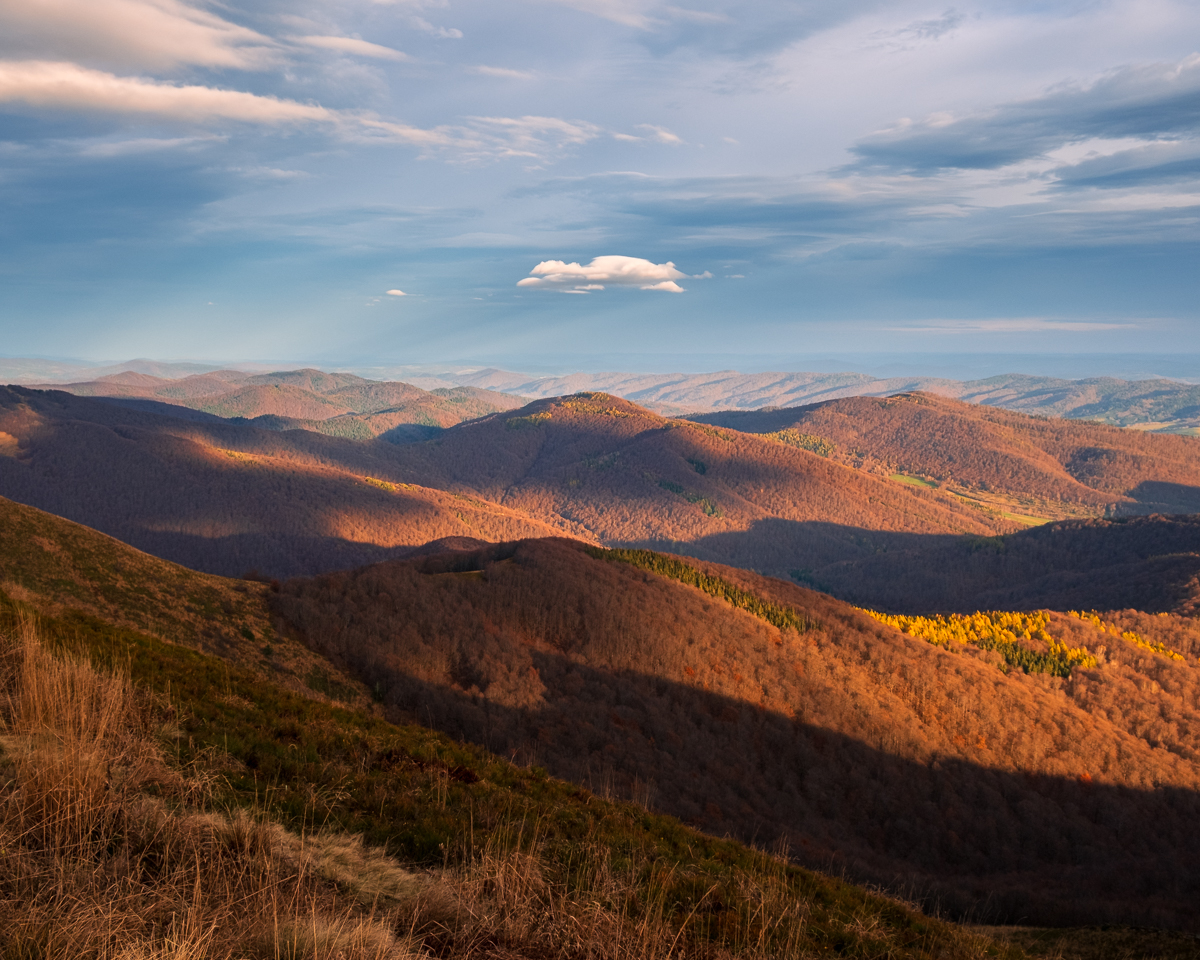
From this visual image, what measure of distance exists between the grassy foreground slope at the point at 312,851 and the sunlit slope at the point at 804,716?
145ft

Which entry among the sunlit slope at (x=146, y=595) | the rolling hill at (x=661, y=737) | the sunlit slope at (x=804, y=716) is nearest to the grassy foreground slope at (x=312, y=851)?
the rolling hill at (x=661, y=737)

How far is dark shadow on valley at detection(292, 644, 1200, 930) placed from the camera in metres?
70.2

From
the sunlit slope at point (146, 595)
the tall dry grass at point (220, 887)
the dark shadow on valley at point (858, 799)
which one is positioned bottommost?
the dark shadow on valley at point (858, 799)

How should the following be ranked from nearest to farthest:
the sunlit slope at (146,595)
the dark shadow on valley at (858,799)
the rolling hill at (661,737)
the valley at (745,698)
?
1. the rolling hill at (661,737)
2. the sunlit slope at (146,595)
3. the valley at (745,698)
4. the dark shadow on valley at (858,799)

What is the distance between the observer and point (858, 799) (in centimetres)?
9469

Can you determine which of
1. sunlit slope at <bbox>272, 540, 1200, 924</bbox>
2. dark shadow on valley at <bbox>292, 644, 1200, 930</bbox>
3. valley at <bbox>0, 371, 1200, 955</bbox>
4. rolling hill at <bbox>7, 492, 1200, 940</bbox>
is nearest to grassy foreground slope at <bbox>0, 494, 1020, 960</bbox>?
rolling hill at <bbox>7, 492, 1200, 940</bbox>

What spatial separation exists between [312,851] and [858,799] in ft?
321

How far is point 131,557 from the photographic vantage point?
6625cm

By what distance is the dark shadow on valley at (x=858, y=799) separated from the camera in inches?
2763

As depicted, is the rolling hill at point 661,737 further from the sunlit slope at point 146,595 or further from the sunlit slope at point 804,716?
the sunlit slope at point 804,716

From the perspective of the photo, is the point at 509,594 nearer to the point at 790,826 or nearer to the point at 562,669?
the point at 562,669

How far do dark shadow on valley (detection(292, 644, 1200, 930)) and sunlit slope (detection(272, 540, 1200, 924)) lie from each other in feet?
1.13

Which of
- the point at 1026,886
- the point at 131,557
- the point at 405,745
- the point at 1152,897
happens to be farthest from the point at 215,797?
the point at 1152,897

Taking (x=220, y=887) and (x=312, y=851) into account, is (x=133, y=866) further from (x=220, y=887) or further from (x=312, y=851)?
(x=312, y=851)
